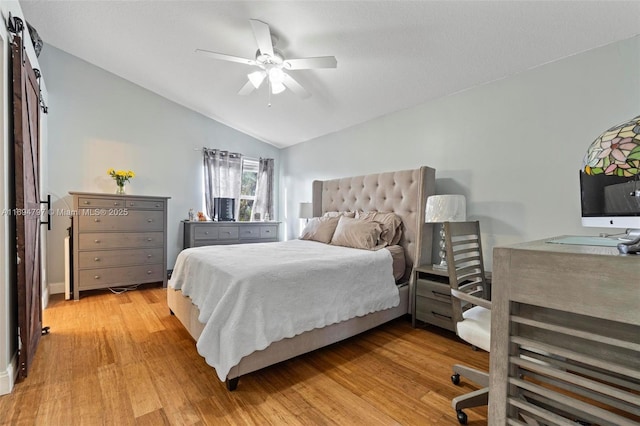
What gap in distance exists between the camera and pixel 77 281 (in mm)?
3158

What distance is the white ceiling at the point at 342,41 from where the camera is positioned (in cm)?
185

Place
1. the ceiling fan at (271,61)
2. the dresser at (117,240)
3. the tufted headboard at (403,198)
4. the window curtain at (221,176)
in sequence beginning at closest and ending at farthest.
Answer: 1. the ceiling fan at (271,61)
2. the tufted headboard at (403,198)
3. the dresser at (117,240)
4. the window curtain at (221,176)

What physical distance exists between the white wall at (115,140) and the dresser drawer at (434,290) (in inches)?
143

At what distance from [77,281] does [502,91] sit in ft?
Result: 16.0

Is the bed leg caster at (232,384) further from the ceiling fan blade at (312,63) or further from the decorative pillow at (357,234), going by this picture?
the ceiling fan blade at (312,63)

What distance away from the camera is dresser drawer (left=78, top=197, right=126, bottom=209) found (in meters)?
3.19

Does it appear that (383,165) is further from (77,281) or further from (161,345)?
(77,281)

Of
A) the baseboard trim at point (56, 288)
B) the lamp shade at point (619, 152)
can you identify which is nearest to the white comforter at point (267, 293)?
the lamp shade at point (619, 152)

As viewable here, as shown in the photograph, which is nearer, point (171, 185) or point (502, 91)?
point (502, 91)

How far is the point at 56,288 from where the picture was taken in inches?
134

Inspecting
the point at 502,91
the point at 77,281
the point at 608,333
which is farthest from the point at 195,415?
the point at 502,91

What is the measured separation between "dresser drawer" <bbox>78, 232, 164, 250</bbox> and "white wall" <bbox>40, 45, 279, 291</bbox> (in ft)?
1.82

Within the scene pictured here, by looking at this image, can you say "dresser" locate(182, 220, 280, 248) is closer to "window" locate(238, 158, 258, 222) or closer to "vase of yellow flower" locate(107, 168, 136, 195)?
"window" locate(238, 158, 258, 222)

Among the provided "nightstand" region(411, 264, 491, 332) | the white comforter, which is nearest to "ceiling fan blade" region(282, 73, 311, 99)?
the white comforter
